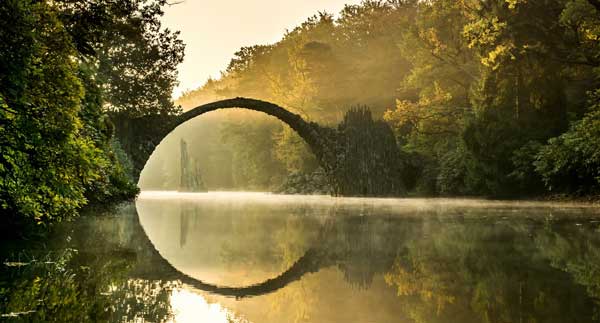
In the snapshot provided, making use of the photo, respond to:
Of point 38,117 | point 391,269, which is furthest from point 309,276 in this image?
point 38,117

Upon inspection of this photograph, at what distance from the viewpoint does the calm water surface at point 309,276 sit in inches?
185

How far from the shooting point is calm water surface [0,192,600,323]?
15.4ft

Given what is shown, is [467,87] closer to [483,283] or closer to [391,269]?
[391,269]

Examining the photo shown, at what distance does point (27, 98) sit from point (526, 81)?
23.7 metres

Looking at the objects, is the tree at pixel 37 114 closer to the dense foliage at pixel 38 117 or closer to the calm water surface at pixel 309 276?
the dense foliage at pixel 38 117

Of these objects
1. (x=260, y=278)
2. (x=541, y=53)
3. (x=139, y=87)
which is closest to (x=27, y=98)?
(x=260, y=278)

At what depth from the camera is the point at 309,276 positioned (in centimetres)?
671

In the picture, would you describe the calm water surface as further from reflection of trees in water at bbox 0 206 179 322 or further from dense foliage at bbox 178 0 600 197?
dense foliage at bbox 178 0 600 197

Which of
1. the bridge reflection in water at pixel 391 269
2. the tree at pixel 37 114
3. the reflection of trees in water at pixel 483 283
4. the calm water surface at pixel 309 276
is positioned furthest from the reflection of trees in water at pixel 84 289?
the reflection of trees in water at pixel 483 283

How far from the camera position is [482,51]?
27.5m

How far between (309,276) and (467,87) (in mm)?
33396

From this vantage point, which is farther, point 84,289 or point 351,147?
point 351,147

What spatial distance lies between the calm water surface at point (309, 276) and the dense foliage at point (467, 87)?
43.6 feet

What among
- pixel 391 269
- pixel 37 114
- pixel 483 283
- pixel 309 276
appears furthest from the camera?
pixel 37 114
